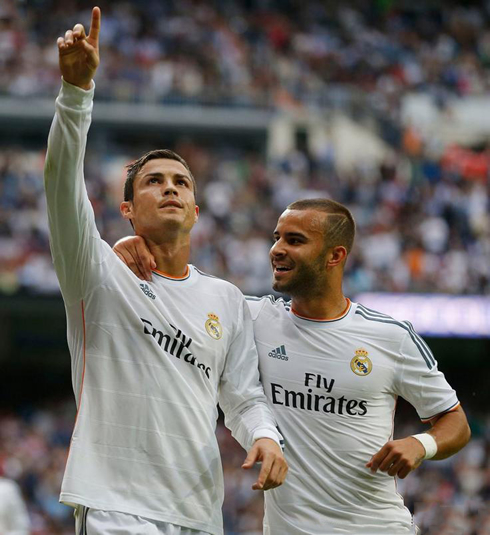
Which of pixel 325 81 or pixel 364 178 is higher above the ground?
pixel 325 81

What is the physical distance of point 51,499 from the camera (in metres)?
14.7

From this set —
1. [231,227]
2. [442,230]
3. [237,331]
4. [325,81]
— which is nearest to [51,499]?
[231,227]

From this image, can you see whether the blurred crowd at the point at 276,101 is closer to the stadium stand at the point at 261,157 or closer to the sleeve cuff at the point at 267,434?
the stadium stand at the point at 261,157

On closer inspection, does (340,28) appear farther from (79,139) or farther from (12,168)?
(79,139)

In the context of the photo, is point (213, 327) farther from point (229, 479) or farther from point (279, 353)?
point (229, 479)

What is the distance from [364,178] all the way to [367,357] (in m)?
16.3

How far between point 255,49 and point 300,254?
20739mm

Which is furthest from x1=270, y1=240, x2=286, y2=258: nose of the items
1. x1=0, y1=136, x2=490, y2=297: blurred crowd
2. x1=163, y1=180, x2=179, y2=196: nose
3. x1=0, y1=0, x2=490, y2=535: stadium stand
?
x1=0, y1=136, x2=490, y2=297: blurred crowd

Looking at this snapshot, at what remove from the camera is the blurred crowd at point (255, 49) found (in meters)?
23.4

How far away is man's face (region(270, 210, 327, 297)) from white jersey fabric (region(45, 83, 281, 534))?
0.48 metres

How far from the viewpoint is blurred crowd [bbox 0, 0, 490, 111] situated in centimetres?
2341

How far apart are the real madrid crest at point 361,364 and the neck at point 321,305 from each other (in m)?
0.23

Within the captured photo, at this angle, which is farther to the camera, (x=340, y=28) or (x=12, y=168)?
(x=340, y=28)

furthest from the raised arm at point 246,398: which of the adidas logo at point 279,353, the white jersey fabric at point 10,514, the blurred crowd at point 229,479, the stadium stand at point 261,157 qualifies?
the blurred crowd at point 229,479
